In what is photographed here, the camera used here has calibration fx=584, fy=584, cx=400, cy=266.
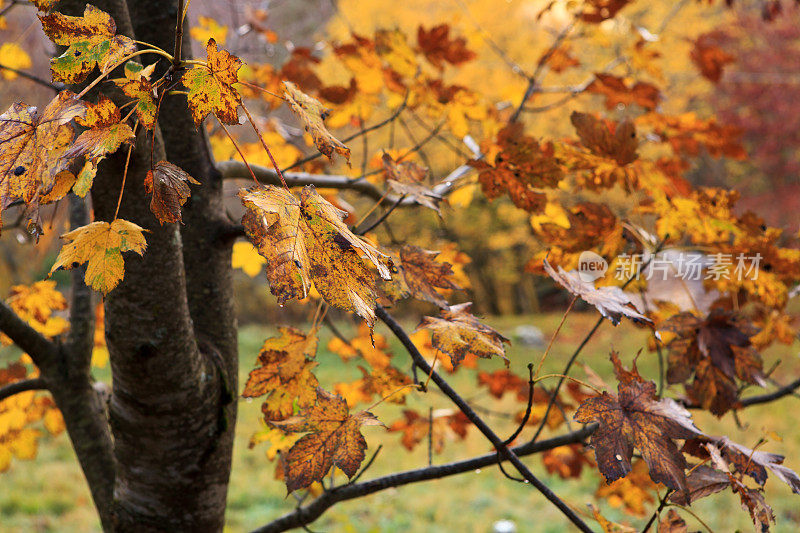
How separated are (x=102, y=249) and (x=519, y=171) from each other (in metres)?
0.70

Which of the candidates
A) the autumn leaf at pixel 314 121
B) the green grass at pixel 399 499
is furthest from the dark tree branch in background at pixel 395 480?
the green grass at pixel 399 499

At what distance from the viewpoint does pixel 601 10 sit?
5.25 feet

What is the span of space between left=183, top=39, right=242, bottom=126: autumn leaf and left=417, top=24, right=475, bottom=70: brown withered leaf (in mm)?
1120

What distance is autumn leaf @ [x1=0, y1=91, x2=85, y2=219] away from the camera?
0.50m

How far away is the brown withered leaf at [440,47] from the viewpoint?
5.07 ft

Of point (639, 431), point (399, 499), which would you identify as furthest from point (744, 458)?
point (399, 499)

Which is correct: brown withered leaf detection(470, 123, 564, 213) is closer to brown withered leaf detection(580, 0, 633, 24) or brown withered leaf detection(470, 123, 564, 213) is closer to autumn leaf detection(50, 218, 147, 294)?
autumn leaf detection(50, 218, 147, 294)

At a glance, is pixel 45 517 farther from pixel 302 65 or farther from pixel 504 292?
pixel 504 292

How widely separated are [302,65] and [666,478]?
175 centimetres

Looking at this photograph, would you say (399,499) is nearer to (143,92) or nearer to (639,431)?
(639,431)

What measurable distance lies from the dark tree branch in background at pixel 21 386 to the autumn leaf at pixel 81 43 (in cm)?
74

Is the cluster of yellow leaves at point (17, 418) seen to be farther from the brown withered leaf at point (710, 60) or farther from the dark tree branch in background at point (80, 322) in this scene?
the brown withered leaf at point (710, 60)

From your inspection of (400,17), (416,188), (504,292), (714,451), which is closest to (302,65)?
(416,188)

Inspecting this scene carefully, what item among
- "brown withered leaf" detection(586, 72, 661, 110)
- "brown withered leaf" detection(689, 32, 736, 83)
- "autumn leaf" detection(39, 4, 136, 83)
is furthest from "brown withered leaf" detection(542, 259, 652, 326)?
"brown withered leaf" detection(689, 32, 736, 83)
